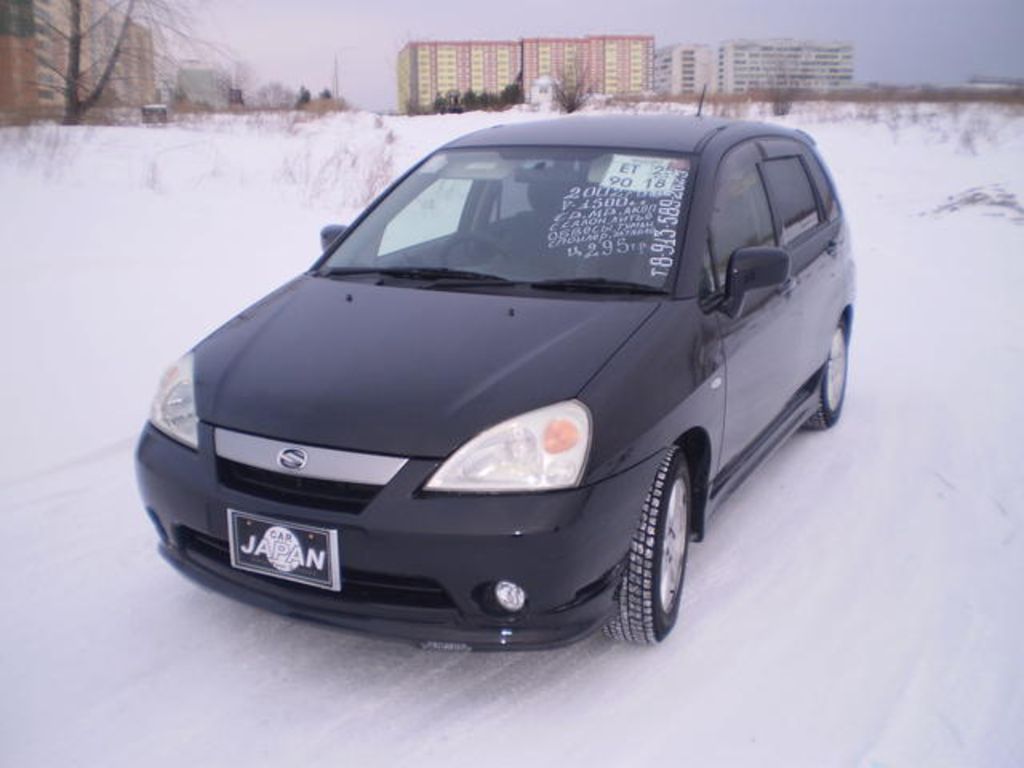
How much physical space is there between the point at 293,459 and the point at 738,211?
2.17 metres

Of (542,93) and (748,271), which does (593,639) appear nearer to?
(748,271)

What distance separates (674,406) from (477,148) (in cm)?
186

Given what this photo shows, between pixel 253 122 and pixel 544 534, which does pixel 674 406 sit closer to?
pixel 544 534

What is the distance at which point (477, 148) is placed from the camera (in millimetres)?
4410

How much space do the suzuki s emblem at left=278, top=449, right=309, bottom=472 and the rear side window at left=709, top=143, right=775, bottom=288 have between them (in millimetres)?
1706

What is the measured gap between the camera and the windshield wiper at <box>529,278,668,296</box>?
344cm

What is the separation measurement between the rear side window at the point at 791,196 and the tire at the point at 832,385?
76 centimetres

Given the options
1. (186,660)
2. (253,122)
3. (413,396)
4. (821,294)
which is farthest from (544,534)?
(253,122)

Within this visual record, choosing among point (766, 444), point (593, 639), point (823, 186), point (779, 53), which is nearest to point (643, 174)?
point (766, 444)

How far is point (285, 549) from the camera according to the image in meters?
2.76

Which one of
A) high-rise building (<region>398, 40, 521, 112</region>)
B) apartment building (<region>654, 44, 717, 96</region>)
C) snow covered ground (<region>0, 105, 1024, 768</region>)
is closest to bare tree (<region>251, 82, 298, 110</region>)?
snow covered ground (<region>0, 105, 1024, 768</region>)

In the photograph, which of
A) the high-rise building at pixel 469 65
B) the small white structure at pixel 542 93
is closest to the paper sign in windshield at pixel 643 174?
the small white structure at pixel 542 93

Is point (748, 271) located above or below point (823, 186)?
below

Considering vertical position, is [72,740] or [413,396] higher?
[413,396]
